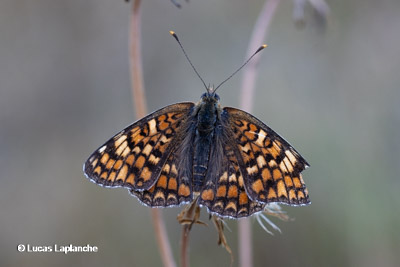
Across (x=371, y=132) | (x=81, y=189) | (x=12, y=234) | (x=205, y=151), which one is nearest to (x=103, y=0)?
(x=81, y=189)

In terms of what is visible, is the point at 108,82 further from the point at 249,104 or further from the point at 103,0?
the point at 249,104

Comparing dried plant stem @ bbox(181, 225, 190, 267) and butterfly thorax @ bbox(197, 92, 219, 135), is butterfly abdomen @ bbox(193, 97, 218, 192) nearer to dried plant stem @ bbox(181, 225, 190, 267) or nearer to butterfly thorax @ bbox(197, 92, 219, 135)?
butterfly thorax @ bbox(197, 92, 219, 135)

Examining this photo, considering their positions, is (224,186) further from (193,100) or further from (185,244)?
(193,100)

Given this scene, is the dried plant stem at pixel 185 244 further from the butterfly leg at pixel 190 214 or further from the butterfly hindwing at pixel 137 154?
the butterfly hindwing at pixel 137 154
